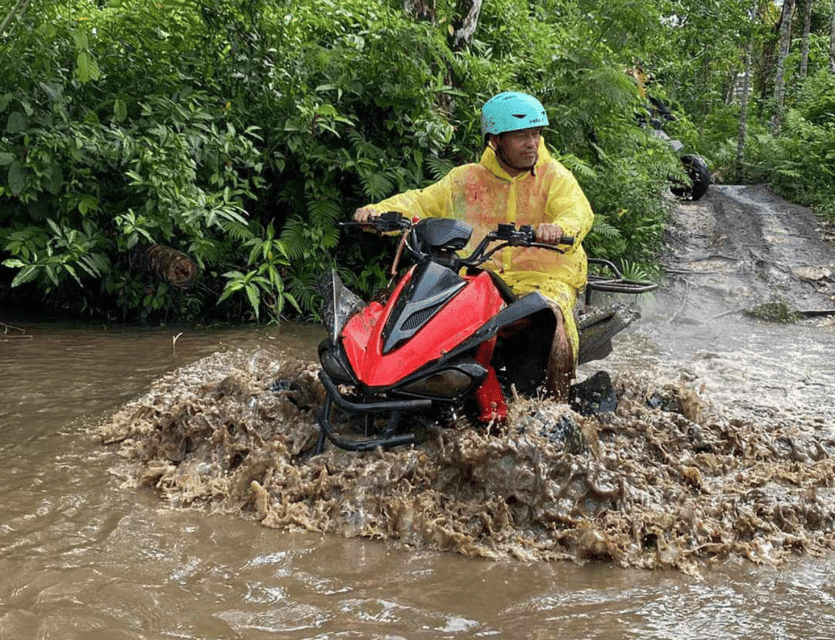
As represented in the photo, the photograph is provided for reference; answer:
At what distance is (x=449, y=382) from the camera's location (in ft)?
12.7

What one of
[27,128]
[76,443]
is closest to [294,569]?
[76,443]

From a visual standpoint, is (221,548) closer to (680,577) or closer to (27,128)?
(680,577)

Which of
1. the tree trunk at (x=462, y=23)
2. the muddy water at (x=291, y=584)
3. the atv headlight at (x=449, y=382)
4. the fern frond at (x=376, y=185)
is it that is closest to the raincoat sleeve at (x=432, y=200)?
the atv headlight at (x=449, y=382)

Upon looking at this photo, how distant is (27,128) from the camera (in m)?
7.10

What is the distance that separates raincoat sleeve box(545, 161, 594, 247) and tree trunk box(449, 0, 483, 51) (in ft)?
15.5

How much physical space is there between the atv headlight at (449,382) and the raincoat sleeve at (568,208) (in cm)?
112

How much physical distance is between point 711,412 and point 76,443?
12.9 ft

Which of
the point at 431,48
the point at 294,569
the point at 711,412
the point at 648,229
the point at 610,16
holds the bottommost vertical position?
the point at 294,569

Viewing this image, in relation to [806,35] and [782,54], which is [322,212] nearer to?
[782,54]

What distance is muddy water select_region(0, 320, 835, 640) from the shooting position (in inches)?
111

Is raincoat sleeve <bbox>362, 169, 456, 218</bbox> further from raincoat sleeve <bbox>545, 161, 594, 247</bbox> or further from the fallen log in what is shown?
the fallen log

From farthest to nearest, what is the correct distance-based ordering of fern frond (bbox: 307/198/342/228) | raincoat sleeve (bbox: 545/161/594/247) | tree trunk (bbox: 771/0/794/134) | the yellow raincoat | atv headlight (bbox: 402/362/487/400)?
tree trunk (bbox: 771/0/794/134) < fern frond (bbox: 307/198/342/228) < the yellow raincoat < raincoat sleeve (bbox: 545/161/594/247) < atv headlight (bbox: 402/362/487/400)

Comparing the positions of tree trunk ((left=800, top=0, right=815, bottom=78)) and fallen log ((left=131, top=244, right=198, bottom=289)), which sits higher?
tree trunk ((left=800, top=0, right=815, bottom=78))

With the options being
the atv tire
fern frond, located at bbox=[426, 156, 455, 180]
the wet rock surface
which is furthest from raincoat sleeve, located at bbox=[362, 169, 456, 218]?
the atv tire
